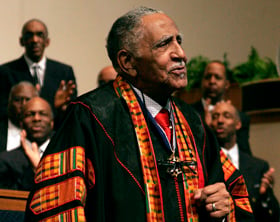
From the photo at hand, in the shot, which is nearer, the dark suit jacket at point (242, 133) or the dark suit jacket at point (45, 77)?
the dark suit jacket at point (45, 77)

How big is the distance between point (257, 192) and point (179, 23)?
16.1 feet

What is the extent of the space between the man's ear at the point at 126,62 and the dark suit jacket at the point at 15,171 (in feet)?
6.60

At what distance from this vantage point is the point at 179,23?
9.66 m

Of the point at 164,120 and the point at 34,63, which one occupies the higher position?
the point at 34,63

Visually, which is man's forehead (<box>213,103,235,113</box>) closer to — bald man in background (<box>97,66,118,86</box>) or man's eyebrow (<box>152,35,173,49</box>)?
bald man in background (<box>97,66,118,86</box>)

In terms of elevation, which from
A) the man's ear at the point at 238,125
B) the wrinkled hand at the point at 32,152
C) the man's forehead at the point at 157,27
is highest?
the man's forehead at the point at 157,27

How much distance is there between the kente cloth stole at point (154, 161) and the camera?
7.63 feet

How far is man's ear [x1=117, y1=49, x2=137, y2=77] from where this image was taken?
2570mm

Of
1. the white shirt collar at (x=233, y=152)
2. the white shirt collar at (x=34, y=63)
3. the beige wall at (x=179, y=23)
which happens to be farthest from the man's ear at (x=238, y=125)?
the white shirt collar at (x=34, y=63)

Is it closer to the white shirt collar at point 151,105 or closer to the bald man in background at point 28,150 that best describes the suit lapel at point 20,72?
the bald man in background at point 28,150

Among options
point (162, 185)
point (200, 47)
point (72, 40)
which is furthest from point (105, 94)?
point (200, 47)

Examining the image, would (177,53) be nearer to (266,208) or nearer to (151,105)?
(151,105)

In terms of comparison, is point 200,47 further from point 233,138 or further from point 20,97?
point 20,97

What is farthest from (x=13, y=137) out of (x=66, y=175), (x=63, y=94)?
(x=66, y=175)
